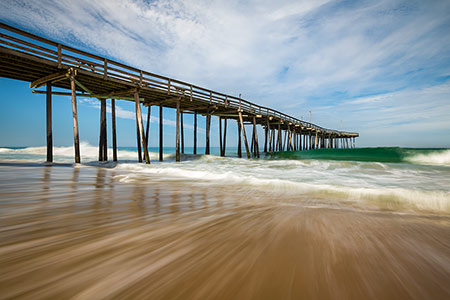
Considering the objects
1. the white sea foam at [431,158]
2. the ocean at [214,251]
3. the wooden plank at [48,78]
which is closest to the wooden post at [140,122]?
the wooden plank at [48,78]

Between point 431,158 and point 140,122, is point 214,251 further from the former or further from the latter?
point 431,158

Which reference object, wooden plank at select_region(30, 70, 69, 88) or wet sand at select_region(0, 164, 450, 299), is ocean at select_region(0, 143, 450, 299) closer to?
wet sand at select_region(0, 164, 450, 299)

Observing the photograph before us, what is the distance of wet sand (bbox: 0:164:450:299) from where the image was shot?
0.83m

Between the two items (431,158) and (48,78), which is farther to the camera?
(431,158)

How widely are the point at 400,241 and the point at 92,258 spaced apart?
6.86 feet

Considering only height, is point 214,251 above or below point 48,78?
below

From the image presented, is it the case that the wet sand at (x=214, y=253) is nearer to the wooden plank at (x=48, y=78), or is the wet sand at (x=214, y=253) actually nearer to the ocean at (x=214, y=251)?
the ocean at (x=214, y=251)

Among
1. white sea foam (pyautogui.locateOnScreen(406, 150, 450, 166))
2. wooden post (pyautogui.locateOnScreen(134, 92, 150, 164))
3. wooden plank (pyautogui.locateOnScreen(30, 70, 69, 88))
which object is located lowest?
white sea foam (pyautogui.locateOnScreen(406, 150, 450, 166))

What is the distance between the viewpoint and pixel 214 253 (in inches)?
47.3

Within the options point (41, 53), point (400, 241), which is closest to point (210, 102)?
point (41, 53)

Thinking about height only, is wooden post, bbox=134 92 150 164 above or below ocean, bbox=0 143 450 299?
above

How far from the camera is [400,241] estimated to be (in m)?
1.46

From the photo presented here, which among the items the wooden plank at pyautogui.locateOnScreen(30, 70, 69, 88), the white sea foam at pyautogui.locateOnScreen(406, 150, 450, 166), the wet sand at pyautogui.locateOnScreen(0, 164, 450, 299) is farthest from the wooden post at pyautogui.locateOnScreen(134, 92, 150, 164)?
the white sea foam at pyautogui.locateOnScreen(406, 150, 450, 166)

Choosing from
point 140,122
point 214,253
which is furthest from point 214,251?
point 140,122
